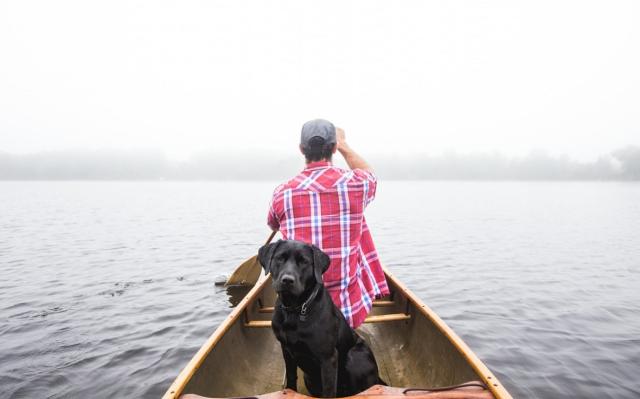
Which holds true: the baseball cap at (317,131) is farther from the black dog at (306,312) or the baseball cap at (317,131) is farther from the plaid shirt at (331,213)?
the black dog at (306,312)

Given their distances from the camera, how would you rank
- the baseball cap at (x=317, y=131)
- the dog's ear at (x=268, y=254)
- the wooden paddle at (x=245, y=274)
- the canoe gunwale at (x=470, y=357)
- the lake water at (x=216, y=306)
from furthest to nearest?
the wooden paddle at (x=245, y=274), the lake water at (x=216, y=306), the baseball cap at (x=317, y=131), the dog's ear at (x=268, y=254), the canoe gunwale at (x=470, y=357)

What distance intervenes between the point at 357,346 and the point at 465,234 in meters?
26.8

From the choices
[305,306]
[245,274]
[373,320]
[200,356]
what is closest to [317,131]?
[305,306]

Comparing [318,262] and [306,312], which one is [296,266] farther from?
[306,312]

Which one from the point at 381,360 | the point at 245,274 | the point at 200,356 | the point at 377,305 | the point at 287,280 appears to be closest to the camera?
the point at 287,280

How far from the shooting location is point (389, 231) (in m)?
30.8

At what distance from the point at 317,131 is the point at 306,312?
1.74m

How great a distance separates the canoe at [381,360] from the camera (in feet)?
11.2

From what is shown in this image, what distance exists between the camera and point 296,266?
3457 mm

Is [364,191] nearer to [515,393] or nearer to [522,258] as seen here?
[515,393]

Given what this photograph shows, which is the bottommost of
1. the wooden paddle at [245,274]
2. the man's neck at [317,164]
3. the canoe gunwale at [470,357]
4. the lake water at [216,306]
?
the lake water at [216,306]

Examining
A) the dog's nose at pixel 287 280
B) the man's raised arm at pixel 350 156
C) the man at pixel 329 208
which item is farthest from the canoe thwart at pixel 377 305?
the dog's nose at pixel 287 280

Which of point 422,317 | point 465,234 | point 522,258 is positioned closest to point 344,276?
point 422,317

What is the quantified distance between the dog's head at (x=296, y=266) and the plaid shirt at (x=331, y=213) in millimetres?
340
